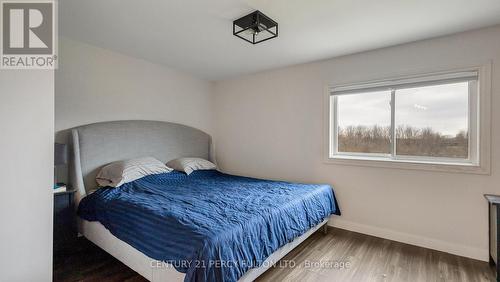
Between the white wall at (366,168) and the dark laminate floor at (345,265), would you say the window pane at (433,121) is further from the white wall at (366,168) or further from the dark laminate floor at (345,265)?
the dark laminate floor at (345,265)

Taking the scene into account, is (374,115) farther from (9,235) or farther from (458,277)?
(9,235)

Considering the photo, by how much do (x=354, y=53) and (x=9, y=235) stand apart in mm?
3512

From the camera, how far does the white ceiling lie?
1840 mm

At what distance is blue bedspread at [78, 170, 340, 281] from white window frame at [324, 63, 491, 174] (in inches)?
23.3

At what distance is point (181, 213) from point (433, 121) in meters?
2.75

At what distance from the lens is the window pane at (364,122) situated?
2820 millimetres

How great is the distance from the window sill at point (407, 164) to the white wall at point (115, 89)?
2.43m

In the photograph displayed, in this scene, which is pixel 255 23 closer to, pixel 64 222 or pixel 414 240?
pixel 64 222

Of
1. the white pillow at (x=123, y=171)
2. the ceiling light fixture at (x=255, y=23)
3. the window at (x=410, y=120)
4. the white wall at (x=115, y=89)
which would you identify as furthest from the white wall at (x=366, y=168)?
the white pillow at (x=123, y=171)

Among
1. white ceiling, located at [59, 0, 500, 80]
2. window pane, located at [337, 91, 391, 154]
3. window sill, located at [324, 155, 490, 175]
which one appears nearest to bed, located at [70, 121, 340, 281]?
window sill, located at [324, 155, 490, 175]

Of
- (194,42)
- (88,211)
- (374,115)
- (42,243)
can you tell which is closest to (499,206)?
(374,115)

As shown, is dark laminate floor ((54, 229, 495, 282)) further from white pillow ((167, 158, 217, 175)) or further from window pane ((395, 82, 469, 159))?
white pillow ((167, 158, 217, 175))

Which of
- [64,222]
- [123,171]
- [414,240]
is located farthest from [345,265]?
[64,222]

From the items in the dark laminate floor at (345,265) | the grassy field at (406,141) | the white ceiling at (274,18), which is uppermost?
the white ceiling at (274,18)
